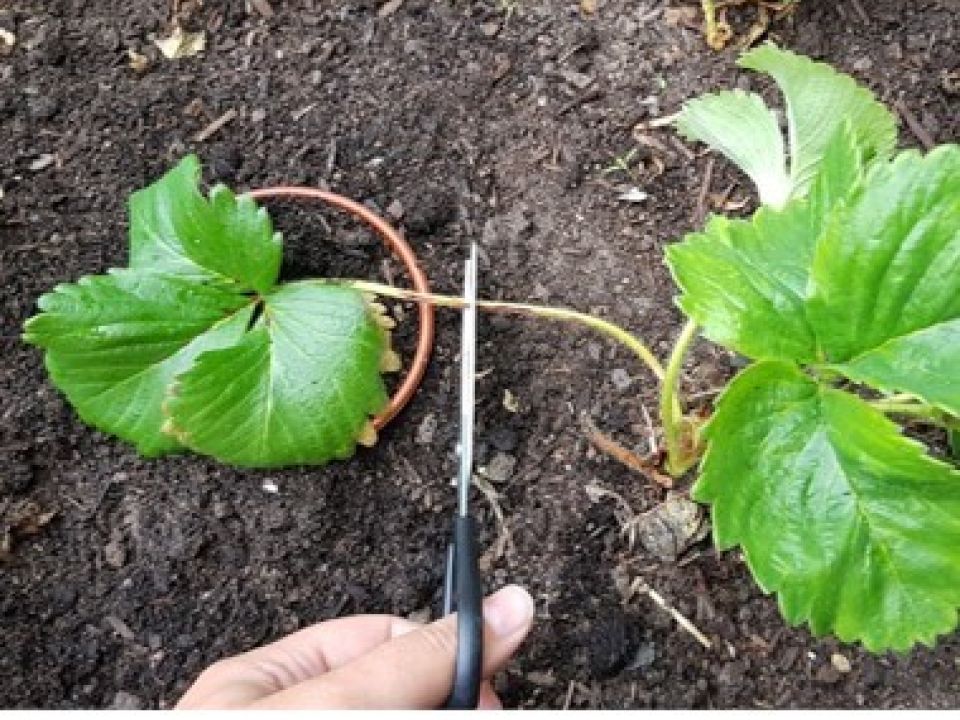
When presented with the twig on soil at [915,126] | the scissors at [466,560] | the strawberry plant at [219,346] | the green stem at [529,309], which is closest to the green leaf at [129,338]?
the strawberry plant at [219,346]

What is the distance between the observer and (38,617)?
4.37 feet

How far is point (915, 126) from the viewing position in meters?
1.52

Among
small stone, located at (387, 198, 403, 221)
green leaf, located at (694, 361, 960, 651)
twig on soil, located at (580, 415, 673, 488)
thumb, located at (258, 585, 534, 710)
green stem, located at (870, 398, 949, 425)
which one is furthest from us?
small stone, located at (387, 198, 403, 221)

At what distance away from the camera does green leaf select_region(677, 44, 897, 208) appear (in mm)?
1244

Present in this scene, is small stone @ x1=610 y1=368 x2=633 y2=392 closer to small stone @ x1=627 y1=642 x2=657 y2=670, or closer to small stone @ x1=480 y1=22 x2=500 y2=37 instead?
small stone @ x1=627 y1=642 x2=657 y2=670

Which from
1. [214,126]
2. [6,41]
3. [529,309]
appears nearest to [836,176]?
[529,309]

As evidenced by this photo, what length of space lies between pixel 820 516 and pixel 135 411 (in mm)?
703

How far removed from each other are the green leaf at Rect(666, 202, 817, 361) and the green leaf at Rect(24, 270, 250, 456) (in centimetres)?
53

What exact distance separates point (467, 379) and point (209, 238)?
0.31 m

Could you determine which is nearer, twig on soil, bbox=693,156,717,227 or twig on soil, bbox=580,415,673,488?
twig on soil, bbox=580,415,673,488

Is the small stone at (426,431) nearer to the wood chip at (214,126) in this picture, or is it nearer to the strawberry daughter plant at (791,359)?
the strawberry daughter plant at (791,359)

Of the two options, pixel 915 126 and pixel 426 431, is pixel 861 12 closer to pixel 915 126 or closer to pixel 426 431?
pixel 915 126

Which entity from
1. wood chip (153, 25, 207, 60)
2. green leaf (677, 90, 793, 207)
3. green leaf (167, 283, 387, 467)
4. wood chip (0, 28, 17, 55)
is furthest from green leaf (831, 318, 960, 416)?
wood chip (0, 28, 17, 55)

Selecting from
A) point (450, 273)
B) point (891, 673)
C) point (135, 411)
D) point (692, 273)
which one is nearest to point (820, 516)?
point (692, 273)
